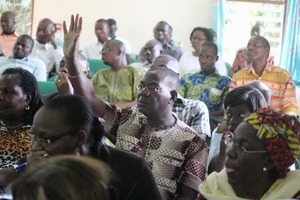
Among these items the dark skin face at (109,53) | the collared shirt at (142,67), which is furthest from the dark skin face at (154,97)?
the dark skin face at (109,53)

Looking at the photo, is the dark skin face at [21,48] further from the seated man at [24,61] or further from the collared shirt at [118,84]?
the collared shirt at [118,84]

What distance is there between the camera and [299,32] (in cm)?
676

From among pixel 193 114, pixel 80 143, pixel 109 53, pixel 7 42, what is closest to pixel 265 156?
Answer: pixel 80 143

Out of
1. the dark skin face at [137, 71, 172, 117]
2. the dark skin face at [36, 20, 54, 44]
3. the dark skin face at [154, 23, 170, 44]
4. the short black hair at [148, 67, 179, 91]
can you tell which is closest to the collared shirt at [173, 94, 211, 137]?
the short black hair at [148, 67, 179, 91]

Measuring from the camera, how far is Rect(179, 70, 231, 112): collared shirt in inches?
165

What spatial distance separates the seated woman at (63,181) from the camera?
1.05m

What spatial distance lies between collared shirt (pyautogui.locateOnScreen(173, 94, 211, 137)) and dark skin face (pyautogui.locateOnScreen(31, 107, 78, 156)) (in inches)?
59.3

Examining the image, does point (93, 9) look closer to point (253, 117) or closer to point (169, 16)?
point (169, 16)

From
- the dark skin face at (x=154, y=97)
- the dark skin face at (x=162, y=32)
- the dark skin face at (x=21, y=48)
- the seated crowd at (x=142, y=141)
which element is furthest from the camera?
the dark skin face at (x=162, y=32)

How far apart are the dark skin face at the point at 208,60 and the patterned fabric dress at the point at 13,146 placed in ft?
7.20

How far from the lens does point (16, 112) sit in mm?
2592

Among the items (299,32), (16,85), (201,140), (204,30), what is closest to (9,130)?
(16,85)

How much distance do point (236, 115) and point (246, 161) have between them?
65 centimetres

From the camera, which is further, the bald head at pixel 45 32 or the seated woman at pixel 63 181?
the bald head at pixel 45 32
